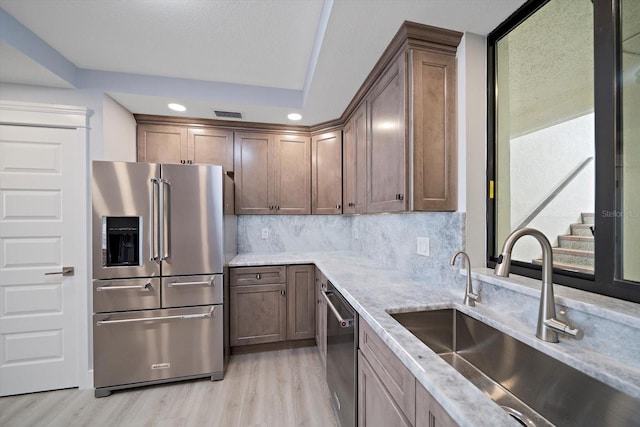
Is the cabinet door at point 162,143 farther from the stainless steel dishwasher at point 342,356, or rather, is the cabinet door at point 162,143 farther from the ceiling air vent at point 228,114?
the stainless steel dishwasher at point 342,356

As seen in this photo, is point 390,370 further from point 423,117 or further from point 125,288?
point 125,288

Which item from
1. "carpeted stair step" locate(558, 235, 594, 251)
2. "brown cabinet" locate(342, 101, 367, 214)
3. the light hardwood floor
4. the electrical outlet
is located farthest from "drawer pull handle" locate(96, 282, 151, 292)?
"carpeted stair step" locate(558, 235, 594, 251)

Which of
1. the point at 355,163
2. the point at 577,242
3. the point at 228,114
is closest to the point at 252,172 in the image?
the point at 228,114

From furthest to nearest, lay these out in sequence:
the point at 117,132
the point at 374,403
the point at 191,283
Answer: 1. the point at 117,132
2. the point at 191,283
3. the point at 374,403

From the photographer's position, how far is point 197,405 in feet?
5.81

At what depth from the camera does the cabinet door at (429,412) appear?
619 mm

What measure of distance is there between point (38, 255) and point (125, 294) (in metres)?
0.75

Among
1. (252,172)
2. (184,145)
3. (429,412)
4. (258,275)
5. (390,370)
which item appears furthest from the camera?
(252,172)

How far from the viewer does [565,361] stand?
0.76 meters

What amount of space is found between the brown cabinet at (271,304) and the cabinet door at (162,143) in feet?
4.39

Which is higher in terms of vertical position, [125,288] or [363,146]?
[363,146]

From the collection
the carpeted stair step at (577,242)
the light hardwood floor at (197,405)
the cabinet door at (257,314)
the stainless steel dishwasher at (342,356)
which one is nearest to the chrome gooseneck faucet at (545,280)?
the carpeted stair step at (577,242)

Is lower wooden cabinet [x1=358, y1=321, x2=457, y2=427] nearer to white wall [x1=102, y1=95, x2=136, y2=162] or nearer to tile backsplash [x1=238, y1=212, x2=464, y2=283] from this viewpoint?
tile backsplash [x1=238, y1=212, x2=464, y2=283]

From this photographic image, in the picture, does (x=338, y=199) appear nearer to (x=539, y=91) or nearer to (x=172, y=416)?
(x=539, y=91)
